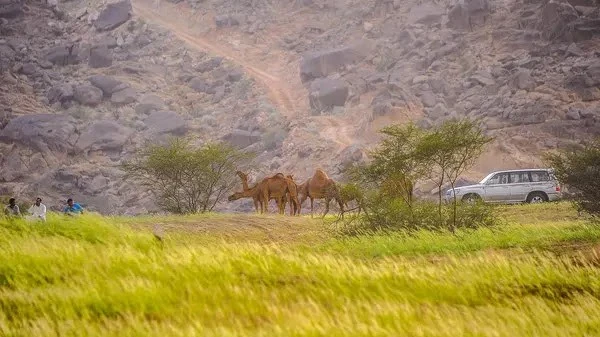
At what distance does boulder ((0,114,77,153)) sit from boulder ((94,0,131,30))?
21.6 metres

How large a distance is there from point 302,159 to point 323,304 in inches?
1825

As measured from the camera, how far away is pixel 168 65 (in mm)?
70812

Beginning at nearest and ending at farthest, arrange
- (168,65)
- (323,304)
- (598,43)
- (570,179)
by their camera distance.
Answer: (323,304), (570,179), (598,43), (168,65)

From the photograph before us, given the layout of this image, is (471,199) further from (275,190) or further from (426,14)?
(426,14)

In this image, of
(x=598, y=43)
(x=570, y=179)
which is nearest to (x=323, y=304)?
(x=570, y=179)

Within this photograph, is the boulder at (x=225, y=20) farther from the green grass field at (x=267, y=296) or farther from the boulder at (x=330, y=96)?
the green grass field at (x=267, y=296)

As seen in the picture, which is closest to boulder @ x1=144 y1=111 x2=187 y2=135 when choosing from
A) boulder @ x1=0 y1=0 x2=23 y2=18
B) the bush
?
boulder @ x1=0 y1=0 x2=23 y2=18

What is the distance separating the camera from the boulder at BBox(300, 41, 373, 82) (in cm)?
6625

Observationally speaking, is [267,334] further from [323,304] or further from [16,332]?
[16,332]

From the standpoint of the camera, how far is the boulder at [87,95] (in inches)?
2479

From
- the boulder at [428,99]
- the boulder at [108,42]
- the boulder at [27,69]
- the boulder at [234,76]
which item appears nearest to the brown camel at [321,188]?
the boulder at [428,99]

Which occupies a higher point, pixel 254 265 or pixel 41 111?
pixel 41 111

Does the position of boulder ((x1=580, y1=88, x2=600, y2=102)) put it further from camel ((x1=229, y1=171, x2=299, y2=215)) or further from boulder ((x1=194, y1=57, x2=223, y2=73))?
boulder ((x1=194, y1=57, x2=223, y2=73))

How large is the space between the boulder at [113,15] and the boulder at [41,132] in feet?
71.0
